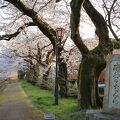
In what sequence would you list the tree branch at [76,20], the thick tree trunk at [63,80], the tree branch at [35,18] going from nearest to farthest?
the tree branch at [76,20] → the tree branch at [35,18] → the thick tree trunk at [63,80]

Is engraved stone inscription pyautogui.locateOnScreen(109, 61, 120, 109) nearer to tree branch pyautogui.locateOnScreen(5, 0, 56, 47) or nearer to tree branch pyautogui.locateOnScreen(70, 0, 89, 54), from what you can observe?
tree branch pyautogui.locateOnScreen(70, 0, 89, 54)

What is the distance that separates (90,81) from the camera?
17.2 m

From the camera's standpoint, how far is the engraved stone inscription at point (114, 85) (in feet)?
37.1

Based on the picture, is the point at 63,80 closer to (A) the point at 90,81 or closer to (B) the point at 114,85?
(A) the point at 90,81

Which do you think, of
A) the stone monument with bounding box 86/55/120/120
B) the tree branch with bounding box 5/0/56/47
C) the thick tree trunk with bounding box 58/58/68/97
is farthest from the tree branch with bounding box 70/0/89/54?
the thick tree trunk with bounding box 58/58/68/97

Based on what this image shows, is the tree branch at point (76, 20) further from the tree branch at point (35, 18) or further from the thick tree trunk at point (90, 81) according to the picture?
the tree branch at point (35, 18)

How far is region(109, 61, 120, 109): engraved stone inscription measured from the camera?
37.1 ft

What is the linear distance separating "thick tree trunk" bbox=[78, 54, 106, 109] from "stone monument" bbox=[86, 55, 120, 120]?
5.31 m

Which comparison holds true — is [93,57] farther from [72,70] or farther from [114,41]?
[72,70]

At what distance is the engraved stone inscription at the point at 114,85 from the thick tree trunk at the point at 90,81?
5.37 m

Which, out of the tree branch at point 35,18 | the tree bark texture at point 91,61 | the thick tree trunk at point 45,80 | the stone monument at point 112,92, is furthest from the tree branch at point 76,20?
the thick tree trunk at point 45,80

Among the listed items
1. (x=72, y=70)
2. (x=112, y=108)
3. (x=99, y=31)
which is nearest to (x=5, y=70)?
(x=72, y=70)

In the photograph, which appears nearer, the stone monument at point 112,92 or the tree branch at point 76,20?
the stone monument at point 112,92

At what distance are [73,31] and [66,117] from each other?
400 centimetres
